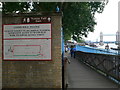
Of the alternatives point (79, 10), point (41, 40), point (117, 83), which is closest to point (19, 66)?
point (41, 40)

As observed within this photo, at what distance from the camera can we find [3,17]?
5461mm

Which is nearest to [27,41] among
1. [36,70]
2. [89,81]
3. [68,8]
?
[36,70]

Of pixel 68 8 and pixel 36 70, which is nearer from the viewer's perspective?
pixel 36 70

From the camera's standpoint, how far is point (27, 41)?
539 centimetres

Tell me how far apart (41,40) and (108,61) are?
388 centimetres

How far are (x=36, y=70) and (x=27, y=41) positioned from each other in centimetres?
92

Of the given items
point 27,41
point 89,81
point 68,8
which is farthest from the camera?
point 68,8

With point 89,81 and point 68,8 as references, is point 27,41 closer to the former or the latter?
point 89,81

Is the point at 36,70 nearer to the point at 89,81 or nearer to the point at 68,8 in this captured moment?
the point at 89,81

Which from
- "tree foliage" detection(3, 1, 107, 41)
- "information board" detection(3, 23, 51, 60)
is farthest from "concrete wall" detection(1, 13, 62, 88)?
"tree foliage" detection(3, 1, 107, 41)

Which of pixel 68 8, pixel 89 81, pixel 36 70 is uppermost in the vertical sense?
pixel 68 8

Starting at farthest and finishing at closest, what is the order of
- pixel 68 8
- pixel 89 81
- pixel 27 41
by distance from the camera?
pixel 68 8 < pixel 89 81 < pixel 27 41

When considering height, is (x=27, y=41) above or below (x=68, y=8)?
below

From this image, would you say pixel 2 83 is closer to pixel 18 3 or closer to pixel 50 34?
pixel 50 34
